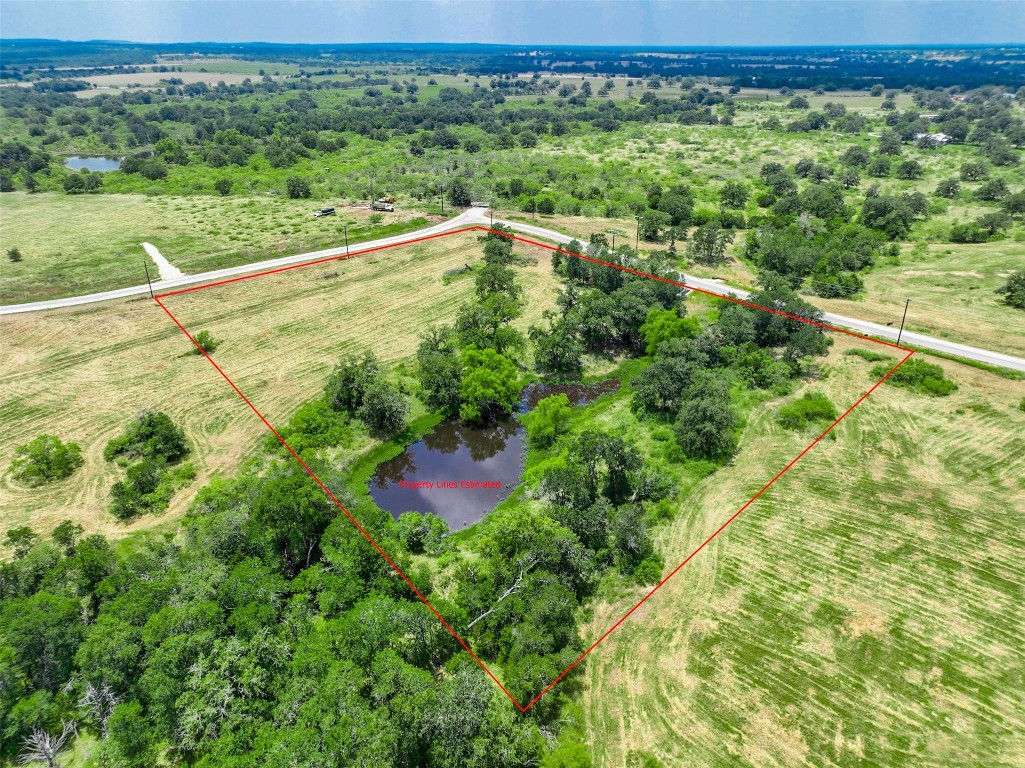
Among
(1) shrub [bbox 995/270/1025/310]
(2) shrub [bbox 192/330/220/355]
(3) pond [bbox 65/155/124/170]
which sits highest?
(3) pond [bbox 65/155/124/170]

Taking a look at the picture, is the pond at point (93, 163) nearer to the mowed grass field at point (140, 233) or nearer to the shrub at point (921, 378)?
the mowed grass field at point (140, 233)

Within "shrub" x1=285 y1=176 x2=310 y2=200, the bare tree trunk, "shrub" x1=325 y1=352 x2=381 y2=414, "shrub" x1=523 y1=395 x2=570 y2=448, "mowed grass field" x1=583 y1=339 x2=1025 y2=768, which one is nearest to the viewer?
"mowed grass field" x1=583 y1=339 x2=1025 y2=768

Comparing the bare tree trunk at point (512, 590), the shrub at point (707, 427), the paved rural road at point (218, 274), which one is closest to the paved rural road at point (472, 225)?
the paved rural road at point (218, 274)

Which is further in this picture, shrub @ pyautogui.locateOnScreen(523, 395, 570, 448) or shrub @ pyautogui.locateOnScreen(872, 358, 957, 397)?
shrub @ pyautogui.locateOnScreen(872, 358, 957, 397)

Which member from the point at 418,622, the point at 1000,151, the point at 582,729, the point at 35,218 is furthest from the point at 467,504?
the point at 1000,151

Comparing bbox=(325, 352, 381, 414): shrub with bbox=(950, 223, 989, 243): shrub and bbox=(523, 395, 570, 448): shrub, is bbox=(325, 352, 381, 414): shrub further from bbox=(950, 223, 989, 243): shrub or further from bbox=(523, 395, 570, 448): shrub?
bbox=(950, 223, 989, 243): shrub

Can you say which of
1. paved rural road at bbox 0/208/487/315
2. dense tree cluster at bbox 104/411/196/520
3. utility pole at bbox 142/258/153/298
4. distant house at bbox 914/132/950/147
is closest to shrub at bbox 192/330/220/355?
dense tree cluster at bbox 104/411/196/520

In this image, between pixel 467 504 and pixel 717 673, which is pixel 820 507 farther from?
pixel 467 504
